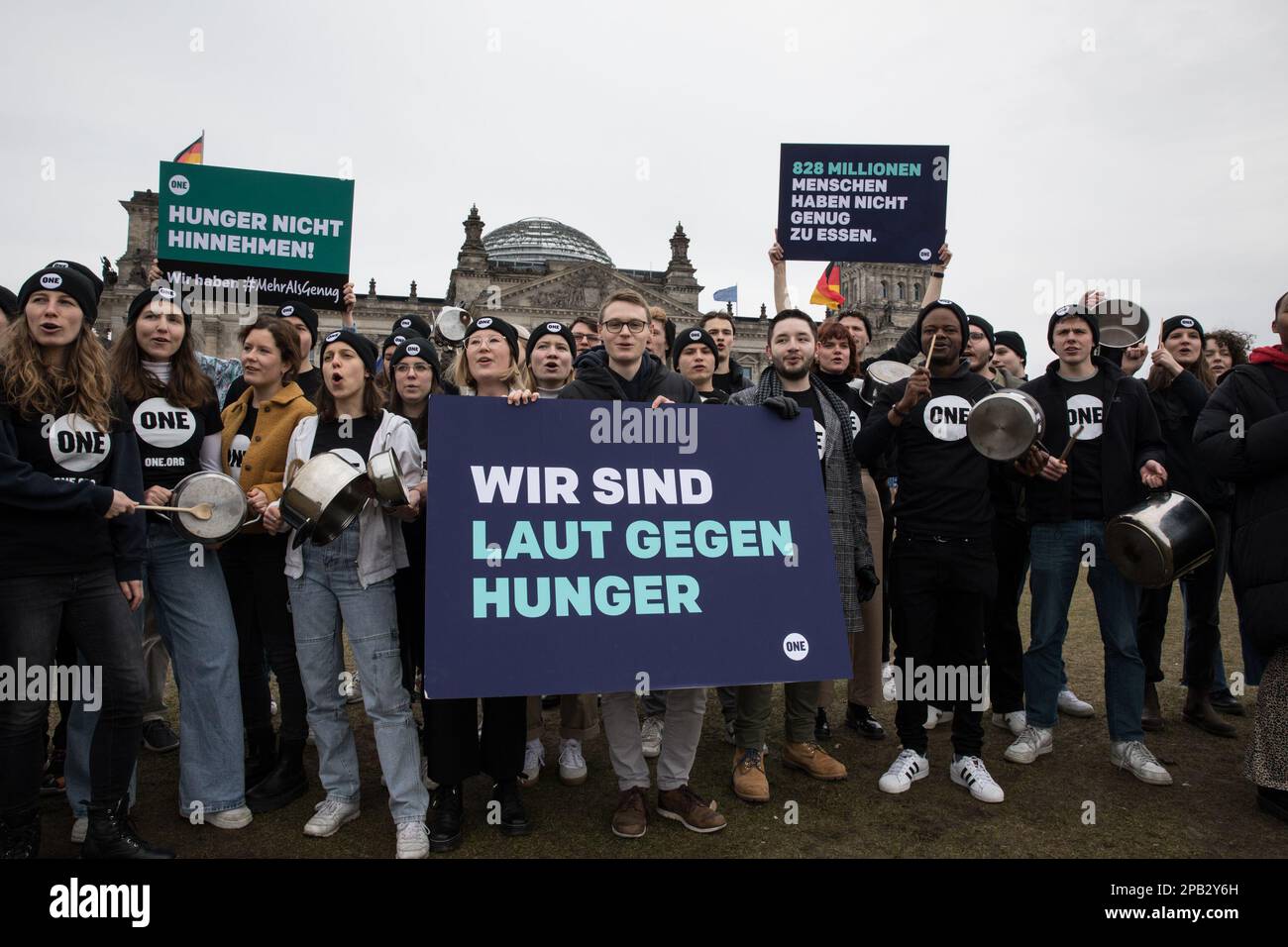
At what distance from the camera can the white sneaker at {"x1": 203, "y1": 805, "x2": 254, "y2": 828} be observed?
13.5 feet

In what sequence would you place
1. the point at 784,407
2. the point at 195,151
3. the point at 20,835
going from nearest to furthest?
the point at 20,835, the point at 784,407, the point at 195,151

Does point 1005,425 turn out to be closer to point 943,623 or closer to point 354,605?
point 943,623

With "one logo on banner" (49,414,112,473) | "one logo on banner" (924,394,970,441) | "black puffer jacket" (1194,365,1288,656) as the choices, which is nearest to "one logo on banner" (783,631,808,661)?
"one logo on banner" (924,394,970,441)

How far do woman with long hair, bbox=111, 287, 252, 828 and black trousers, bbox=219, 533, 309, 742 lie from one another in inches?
10.1

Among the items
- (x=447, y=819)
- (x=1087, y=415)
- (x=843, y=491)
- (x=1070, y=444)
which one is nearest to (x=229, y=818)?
(x=447, y=819)

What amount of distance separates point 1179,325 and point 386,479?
6275 millimetres

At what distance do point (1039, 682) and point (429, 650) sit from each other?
4.06 meters

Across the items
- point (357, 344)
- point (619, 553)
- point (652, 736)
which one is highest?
point (357, 344)

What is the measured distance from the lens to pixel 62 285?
12.4 ft

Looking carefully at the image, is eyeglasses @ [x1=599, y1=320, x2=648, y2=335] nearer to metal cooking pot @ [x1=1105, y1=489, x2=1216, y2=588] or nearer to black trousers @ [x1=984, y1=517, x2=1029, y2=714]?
metal cooking pot @ [x1=1105, y1=489, x2=1216, y2=588]

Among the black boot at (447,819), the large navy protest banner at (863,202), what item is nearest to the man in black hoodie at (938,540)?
the black boot at (447,819)

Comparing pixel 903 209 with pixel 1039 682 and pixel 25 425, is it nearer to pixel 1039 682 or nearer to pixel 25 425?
pixel 1039 682
